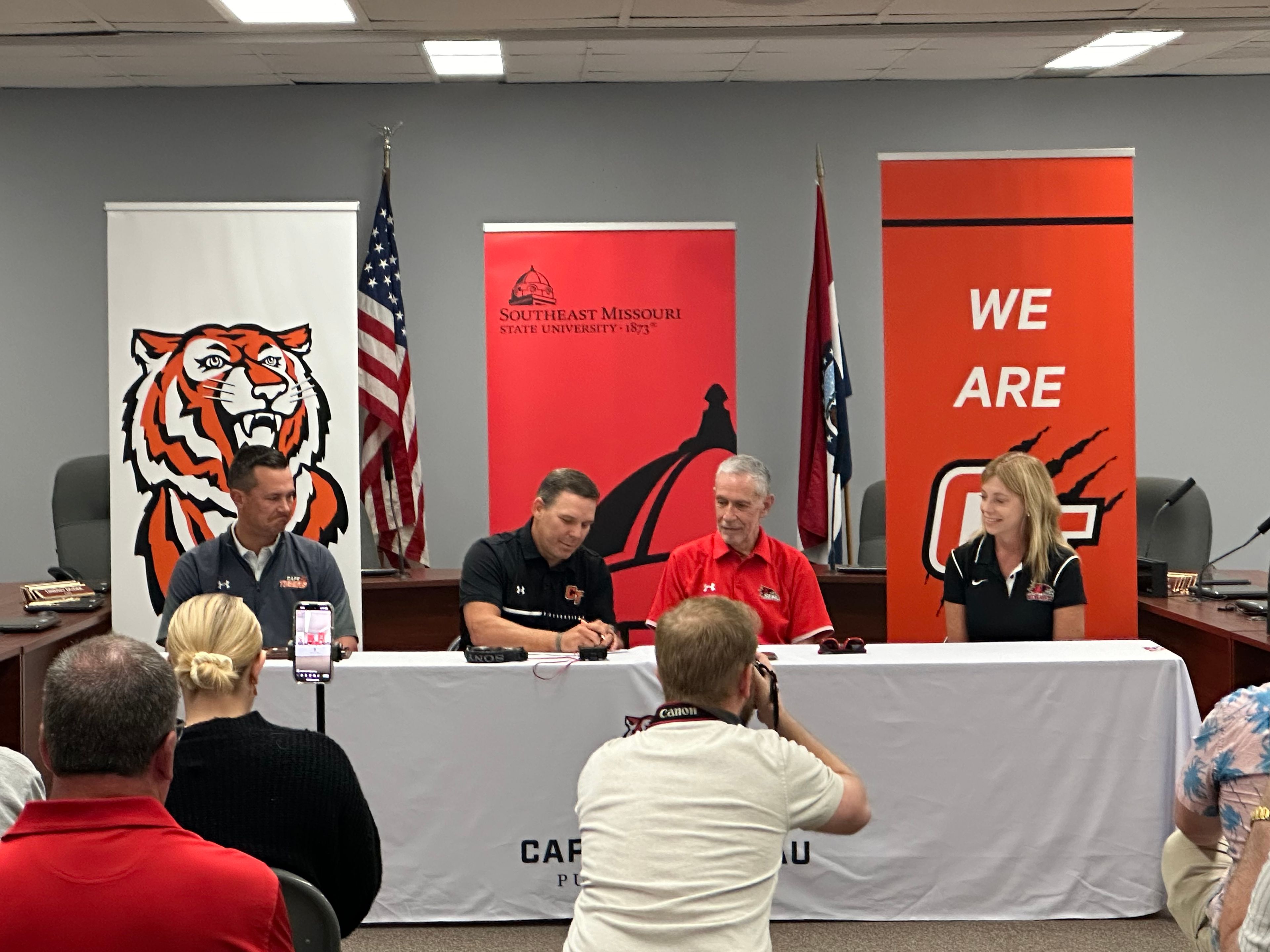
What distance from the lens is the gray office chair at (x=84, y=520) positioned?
567 cm

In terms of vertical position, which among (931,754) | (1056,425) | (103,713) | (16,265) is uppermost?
(16,265)

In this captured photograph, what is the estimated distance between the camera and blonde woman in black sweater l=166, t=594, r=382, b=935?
192cm

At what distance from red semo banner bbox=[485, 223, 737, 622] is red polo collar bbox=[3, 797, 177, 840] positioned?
4796mm

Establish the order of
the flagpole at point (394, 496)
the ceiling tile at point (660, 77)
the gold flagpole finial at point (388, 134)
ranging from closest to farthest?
the flagpole at point (394, 496) < the ceiling tile at point (660, 77) < the gold flagpole finial at point (388, 134)

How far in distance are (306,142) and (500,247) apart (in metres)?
1.25

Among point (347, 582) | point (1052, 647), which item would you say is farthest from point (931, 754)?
point (347, 582)

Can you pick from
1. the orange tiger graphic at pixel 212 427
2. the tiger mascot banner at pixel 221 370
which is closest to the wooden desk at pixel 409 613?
the tiger mascot banner at pixel 221 370

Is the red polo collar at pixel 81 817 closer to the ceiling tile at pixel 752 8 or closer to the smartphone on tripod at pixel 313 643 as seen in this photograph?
the smartphone on tripod at pixel 313 643

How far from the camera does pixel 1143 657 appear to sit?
3.39m

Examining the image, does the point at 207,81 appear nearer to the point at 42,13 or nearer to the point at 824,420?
the point at 42,13

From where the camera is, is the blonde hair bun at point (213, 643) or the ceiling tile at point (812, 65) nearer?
the blonde hair bun at point (213, 643)

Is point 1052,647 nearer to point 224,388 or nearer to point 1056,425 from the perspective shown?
point 1056,425

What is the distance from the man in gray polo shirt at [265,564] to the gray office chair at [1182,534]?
3.56 m

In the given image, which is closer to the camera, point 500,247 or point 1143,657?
point 1143,657
